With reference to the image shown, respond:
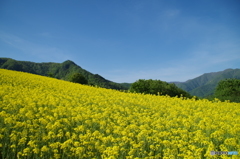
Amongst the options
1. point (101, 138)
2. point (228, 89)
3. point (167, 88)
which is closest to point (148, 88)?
point (167, 88)

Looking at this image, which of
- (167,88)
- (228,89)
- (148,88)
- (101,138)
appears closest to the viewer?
(101,138)

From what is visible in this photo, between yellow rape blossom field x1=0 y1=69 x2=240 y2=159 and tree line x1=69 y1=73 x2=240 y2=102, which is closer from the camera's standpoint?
yellow rape blossom field x1=0 y1=69 x2=240 y2=159

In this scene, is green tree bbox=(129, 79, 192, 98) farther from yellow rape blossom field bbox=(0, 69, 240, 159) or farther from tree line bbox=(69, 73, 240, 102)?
yellow rape blossom field bbox=(0, 69, 240, 159)

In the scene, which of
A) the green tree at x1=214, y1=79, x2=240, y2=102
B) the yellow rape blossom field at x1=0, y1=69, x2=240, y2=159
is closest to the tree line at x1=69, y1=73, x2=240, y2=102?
A: the green tree at x1=214, y1=79, x2=240, y2=102

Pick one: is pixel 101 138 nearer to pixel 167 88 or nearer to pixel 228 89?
pixel 167 88

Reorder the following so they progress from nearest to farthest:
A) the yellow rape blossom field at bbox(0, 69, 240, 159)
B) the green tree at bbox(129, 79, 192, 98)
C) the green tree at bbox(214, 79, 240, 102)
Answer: the yellow rape blossom field at bbox(0, 69, 240, 159), the green tree at bbox(129, 79, 192, 98), the green tree at bbox(214, 79, 240, 102)

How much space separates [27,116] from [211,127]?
30.3ft

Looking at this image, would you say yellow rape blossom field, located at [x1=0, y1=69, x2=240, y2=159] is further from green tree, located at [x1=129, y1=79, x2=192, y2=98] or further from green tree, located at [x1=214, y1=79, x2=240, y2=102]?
green tree, located at [x1=214, y1=79, x2=240, y2=102]

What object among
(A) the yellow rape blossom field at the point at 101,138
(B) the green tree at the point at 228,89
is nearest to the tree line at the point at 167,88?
(B) the green tree at the point at 228,89

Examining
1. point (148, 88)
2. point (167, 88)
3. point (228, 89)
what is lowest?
point (148, 88)

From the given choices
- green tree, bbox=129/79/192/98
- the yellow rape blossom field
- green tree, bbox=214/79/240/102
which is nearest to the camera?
the yellow rape blossom field

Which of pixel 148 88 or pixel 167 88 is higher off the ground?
pixel 167 88

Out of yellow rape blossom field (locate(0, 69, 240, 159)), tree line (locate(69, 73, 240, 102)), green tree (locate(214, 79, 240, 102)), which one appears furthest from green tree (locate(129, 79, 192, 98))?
yellow rape blossom field (locate(0, 69, 240, 159))

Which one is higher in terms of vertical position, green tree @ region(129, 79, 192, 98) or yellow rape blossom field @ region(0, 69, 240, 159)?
green tree @ region(129, 79, 192, 98)
